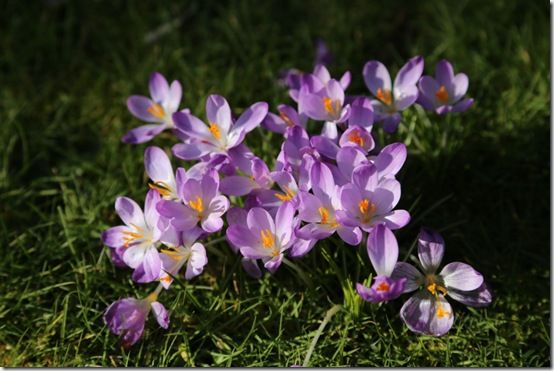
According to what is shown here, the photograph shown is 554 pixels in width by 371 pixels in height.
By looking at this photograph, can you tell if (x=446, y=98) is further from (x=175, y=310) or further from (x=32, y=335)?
(x=32, y=335)

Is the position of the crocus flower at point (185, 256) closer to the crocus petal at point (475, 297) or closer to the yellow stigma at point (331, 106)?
the yellow stigma at point (331, 106)

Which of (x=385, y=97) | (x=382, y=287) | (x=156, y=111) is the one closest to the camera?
(x=382, y=287)

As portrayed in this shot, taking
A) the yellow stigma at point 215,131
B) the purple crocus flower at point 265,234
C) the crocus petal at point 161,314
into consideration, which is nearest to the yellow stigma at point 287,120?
the yellow stigma at point 215,131

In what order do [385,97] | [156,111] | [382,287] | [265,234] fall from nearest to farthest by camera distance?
[382,287]
[265,234]
[385,97]
[156,111]

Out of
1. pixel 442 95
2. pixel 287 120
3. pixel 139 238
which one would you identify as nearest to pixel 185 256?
pixel 139 238

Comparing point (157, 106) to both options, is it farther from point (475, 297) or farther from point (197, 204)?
point (475, 297)

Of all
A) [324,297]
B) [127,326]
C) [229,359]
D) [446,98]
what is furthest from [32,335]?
[446,98]
